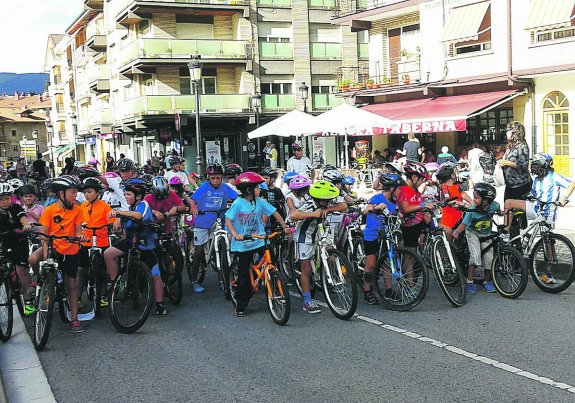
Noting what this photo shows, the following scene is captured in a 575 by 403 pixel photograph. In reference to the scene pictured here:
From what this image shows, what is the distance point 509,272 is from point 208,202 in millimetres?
4139

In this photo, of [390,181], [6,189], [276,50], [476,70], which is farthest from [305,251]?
[276,50]

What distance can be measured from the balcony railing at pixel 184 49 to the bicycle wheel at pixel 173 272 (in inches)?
1120

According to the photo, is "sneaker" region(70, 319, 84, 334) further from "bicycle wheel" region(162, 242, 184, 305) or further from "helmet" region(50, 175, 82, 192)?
"helmet" region(50, 175, 82, 192)

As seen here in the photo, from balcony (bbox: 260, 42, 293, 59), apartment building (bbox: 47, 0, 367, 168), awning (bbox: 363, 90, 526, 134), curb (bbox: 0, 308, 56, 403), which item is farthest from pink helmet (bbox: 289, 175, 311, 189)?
balcony (bbox: 260, 42, 293, 59)

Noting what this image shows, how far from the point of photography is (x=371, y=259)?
312 inches

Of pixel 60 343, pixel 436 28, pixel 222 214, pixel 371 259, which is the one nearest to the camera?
pixel 60 343

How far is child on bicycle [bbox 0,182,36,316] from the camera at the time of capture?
7.92 metres

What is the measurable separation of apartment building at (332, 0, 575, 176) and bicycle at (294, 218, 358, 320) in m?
15.1

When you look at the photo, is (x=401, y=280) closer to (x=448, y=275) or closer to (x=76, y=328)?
(x=448, y=275)

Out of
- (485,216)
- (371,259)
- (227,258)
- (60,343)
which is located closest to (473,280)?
(485,216)

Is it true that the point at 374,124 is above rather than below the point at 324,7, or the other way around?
below

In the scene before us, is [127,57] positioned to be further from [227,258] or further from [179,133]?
[227,258]

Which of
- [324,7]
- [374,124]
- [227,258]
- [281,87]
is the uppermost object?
[324,7]

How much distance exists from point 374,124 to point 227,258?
937 centimetres
